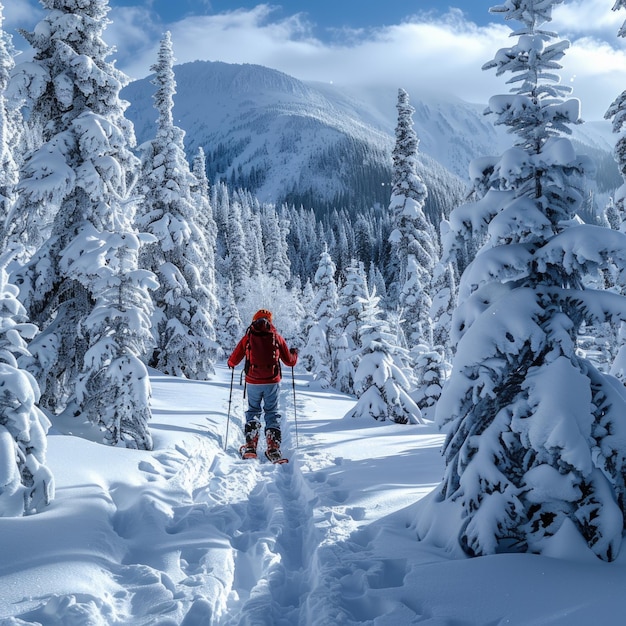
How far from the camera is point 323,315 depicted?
35375mm

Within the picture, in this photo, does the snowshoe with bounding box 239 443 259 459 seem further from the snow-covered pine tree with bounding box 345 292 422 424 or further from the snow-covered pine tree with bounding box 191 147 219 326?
the snow-covered pine tree with bounding box 191 147 219 326

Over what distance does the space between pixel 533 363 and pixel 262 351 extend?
581 cm

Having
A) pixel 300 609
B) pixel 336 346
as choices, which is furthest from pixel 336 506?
pixel 336 346

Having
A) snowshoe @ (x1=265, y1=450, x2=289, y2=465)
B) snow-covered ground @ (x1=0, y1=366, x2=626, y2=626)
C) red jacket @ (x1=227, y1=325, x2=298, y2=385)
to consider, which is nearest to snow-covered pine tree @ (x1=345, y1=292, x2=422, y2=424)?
red jacket @ (x1=227, y1=325, x2=298, y2=385)

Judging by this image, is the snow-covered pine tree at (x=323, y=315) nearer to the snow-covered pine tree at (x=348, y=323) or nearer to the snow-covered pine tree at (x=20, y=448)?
the snow-covered pine tree at (x=348, y=323)

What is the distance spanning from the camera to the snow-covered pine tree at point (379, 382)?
13617 mm

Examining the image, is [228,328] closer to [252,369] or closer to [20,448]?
[252,369]

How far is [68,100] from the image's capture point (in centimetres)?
1066

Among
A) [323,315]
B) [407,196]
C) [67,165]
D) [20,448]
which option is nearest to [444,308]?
[407,196]

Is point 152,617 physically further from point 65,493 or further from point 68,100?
point 68,100

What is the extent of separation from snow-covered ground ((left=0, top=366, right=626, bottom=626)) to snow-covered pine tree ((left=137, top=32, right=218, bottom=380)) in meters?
15.0

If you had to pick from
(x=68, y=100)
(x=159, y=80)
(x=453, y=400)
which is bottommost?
(x=453, y=400)

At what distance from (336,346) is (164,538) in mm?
24018

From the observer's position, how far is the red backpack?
927 centimetres
